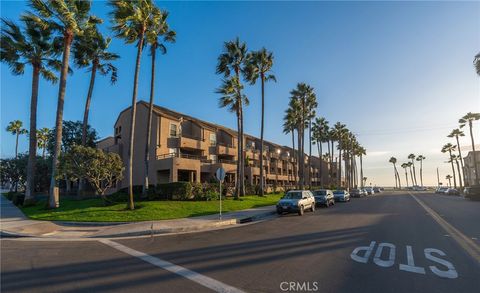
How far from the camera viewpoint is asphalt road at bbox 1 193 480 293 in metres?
5.94

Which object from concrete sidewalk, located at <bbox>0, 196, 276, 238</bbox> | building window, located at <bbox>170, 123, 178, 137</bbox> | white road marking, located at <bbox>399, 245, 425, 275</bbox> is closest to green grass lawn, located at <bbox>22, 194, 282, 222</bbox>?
concrete sidewalk, located at <bbox>0, 196, 276, 238</bbox>

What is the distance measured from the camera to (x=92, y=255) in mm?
9070

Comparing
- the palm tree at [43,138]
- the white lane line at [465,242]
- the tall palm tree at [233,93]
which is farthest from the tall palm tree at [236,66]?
the palm tree at [43,138]

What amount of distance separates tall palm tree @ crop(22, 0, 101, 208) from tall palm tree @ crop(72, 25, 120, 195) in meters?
2.07

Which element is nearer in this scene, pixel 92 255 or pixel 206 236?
pixel 92 255

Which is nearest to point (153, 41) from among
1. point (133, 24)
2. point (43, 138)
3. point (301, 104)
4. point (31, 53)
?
point (133, 24)

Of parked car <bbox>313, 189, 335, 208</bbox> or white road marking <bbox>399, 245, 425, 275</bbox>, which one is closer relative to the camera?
white road marking <bbox>399, 245, 425, 275</bbox>

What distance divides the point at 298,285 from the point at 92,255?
6264 millimetres

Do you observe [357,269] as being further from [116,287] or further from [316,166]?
[316,166]

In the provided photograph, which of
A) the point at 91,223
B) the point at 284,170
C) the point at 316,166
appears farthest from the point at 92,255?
the point at 316,166

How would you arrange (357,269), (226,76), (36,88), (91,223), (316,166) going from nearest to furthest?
(357,269), (91,223), (36,88), (226,76), (316,166)

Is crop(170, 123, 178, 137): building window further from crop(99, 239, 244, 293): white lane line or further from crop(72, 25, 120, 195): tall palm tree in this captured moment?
crop(99, 239, 244, 293): white lane line

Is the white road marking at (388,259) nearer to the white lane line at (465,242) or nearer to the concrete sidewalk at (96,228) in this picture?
the white lane line at (465,242)

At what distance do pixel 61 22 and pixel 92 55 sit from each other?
16.0 ft
